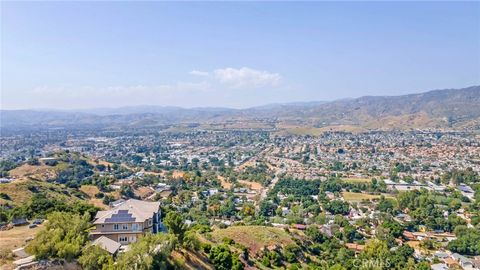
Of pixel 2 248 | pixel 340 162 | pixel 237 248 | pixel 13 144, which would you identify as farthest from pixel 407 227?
pixel 13 144

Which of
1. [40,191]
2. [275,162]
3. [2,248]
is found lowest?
[275,162]

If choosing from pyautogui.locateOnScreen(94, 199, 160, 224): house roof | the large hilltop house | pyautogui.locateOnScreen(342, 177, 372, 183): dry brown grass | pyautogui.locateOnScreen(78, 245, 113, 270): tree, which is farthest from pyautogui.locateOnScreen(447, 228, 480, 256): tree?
pyautogui.locateOnScreen(78, 245, 113, 270): tree

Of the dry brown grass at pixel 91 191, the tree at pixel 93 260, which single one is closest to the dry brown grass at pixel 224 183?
the dry brown grass at pixel 91 191

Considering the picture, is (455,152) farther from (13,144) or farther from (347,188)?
(13,144)

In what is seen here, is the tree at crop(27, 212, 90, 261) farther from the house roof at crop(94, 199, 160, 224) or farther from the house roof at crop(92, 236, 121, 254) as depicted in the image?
the house roof at crop(94, 199, 160, 224)

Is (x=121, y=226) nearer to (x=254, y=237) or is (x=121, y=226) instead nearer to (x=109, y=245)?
(x=109, y=245)

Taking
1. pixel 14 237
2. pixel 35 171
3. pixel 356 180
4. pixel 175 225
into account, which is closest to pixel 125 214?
pixel 175 225
